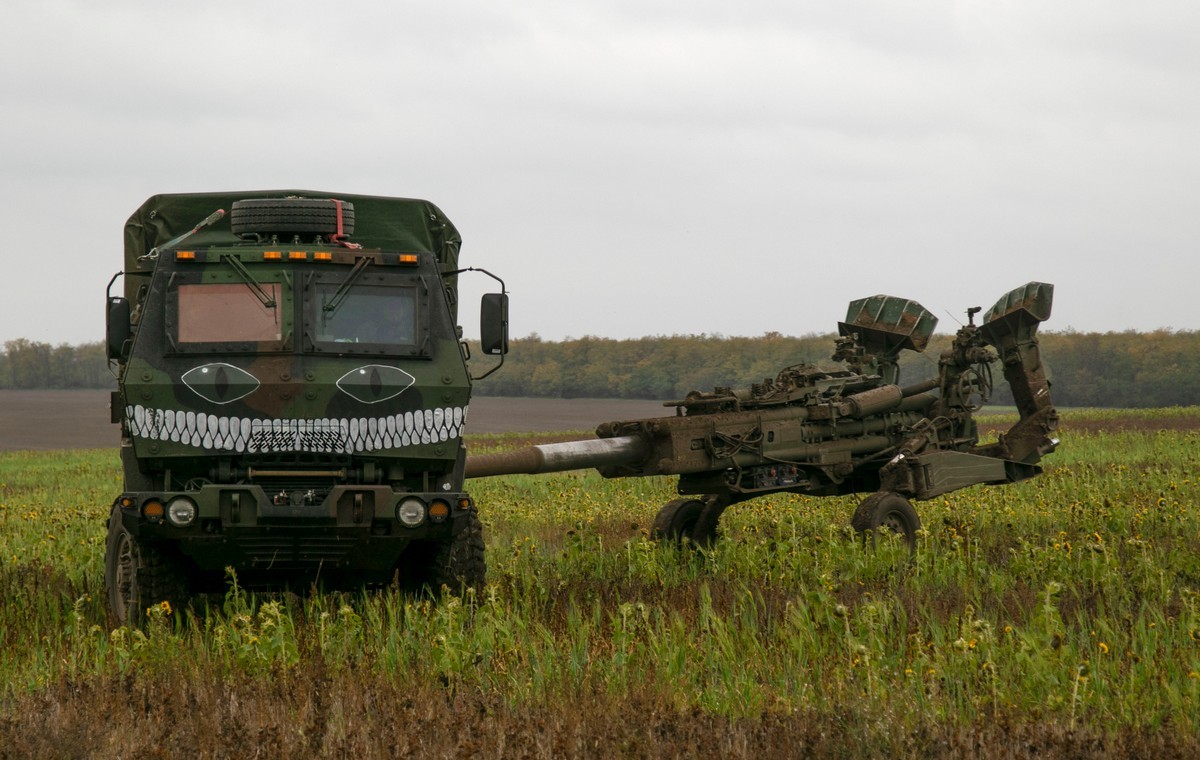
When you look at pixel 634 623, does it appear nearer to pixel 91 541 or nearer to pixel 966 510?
pixel 91 541

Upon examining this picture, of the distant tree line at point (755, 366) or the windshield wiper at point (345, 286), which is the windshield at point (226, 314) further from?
the distant tree line at point (755, 366)

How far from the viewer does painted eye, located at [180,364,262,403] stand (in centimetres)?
812

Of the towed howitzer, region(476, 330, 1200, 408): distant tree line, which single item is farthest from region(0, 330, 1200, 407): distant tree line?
the towed howitzer

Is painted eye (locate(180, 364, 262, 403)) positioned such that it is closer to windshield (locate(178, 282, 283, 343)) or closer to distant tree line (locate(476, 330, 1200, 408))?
windshield (locate(178, 282, 283, 343))

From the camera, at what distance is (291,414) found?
26.7ft

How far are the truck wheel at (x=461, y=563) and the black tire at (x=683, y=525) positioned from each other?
3167mm

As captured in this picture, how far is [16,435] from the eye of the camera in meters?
53.7

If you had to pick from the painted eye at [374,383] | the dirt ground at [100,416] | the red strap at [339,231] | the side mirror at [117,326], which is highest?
the red strap at [339,231]

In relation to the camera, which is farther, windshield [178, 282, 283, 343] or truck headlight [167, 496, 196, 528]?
windshield [178, 282, 283, 343]

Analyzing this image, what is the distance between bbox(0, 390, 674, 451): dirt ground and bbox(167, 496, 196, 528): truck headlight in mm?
32794

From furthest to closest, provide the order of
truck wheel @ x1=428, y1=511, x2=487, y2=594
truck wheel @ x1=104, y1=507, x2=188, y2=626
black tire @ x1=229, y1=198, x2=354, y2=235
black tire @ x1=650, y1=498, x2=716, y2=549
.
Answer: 1. black tire @ x1=650, y1=498, x2=716, y2=549
2. black tire @ x1=229, y1=198, x2=354, y2=235
3. truck wheel @ x1=428, y1=511, x2=487, y2=594
4. truck wheel @ x1=104, y1=507, x2=188, y2=626

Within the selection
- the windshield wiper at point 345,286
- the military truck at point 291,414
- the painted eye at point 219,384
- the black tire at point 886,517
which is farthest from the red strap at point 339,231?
the black tire at point 886,517

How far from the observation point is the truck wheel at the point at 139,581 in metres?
8.33

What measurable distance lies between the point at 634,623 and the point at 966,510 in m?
8.62
